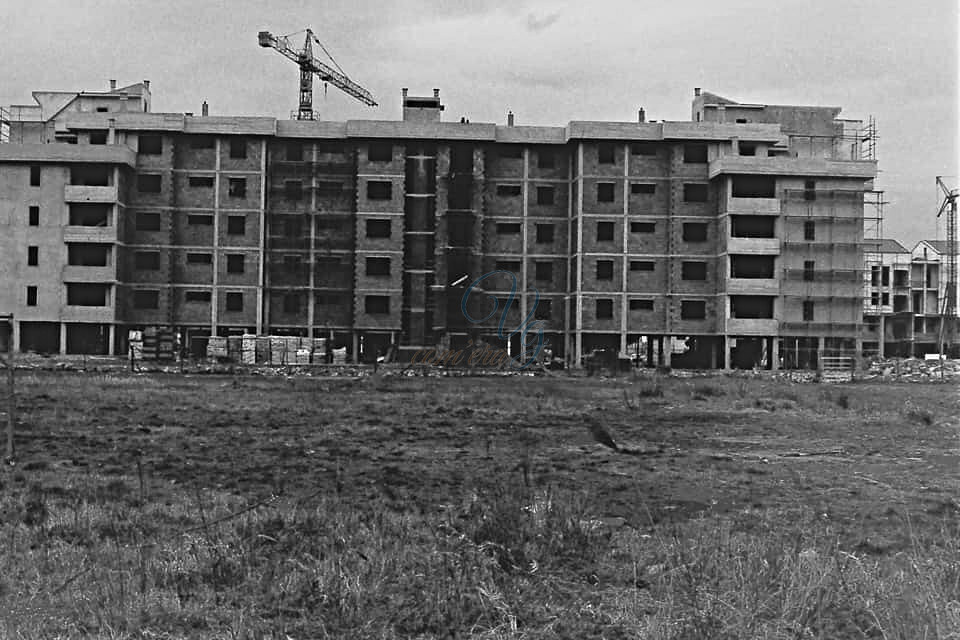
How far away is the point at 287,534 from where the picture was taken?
26.7ft

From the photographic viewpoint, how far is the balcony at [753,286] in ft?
200

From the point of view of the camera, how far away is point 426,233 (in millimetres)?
63344

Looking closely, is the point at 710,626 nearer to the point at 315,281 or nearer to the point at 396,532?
the point at 396,532

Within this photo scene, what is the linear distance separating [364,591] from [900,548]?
15.8 feet

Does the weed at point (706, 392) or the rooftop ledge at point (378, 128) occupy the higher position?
the rooftop ledge at point (378, 128)

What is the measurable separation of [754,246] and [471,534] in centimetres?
5649

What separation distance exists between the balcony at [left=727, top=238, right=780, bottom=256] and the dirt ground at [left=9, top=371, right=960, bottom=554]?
33.0 meters

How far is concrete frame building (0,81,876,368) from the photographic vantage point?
6181cm

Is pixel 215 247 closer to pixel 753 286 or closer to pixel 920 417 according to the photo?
pixel 753 286

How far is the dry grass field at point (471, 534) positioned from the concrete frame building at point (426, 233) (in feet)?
144

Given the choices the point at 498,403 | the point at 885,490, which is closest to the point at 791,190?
the point at 498,403

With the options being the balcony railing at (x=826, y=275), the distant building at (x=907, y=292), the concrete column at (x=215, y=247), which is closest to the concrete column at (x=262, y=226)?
the concrete column at (x=215, y=247)

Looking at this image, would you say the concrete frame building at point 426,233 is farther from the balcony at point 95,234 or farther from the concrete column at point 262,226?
the balcony at point 95,234

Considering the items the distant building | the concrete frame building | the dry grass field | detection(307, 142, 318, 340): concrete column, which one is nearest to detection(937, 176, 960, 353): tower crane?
the distant building
